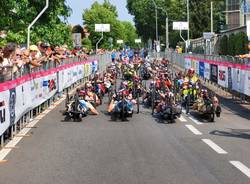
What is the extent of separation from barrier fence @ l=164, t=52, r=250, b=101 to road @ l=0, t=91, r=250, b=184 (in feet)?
15.1


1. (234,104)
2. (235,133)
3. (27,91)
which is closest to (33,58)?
(27,91)

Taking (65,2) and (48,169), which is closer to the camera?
(48,169)

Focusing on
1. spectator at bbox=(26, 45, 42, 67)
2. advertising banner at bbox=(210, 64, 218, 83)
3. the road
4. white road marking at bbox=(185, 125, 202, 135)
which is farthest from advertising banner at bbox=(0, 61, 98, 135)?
advertising banner at bbox=(210, 64, 218, 83)

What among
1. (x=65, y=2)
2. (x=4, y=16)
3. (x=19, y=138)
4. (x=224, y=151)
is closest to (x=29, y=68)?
(x=19, y=138)

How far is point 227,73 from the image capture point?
22.7 meters

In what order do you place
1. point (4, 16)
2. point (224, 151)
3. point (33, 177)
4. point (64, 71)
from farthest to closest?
point (4, 16)
point (64, 71)
point (224, 151)
point (33, 177)

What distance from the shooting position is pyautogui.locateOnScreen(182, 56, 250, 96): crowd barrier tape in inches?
758

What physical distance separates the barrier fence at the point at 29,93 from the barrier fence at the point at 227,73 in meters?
6.12

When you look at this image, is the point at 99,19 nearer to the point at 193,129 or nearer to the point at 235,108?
the point at 235,108

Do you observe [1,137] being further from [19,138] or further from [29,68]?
[29,68]

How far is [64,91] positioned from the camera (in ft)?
79.9

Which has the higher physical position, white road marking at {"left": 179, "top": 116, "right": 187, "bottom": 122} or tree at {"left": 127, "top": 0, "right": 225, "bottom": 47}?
tree at {"left": 127, "top": 0, "right": 225, "bottom": 47}

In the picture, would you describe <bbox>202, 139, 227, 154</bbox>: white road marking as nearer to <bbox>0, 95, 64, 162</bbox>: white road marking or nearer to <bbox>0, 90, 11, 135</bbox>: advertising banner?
<bbox>0, 95, 64, 162</bbox>: white road marking

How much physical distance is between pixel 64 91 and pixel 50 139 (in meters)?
12.7
